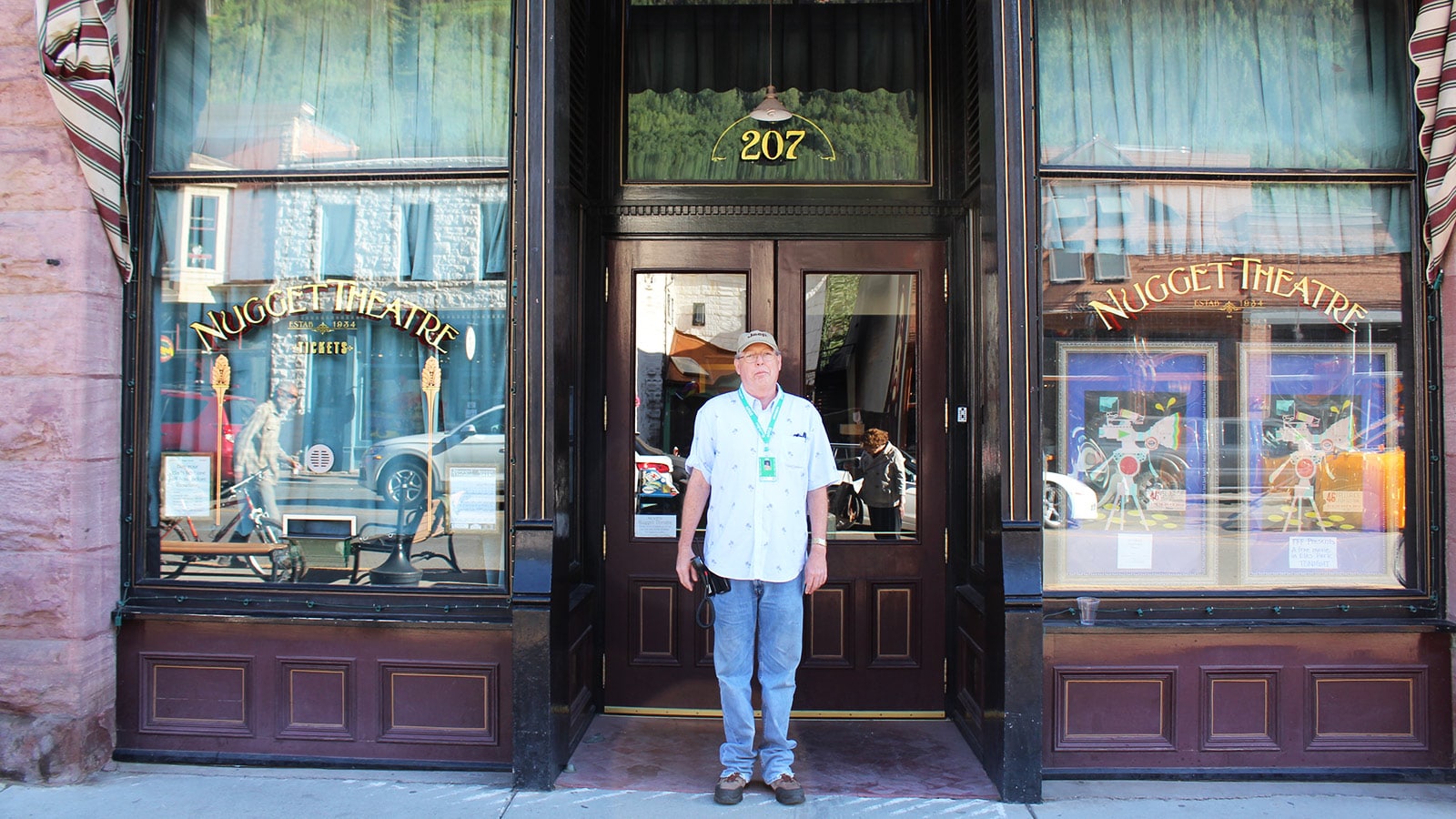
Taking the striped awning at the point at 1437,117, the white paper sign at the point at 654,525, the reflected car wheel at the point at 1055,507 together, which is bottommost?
the white paper sign at the point at 654,525

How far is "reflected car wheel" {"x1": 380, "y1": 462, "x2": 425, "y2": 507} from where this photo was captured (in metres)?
4.51

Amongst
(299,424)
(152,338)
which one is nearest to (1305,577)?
(299,424)

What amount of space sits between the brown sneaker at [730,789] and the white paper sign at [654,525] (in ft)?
4.83

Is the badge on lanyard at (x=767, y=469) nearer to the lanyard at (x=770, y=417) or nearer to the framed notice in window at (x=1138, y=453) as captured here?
the lanyard at (x=770, y=417)

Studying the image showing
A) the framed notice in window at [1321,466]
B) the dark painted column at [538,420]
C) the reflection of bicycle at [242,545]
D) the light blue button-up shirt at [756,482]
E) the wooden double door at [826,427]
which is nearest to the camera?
the light blue button-up shirt at [756,482]

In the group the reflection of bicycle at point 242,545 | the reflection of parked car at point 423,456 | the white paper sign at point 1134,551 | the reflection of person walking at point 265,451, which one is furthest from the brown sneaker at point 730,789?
the reflection of person walking at point 265,451

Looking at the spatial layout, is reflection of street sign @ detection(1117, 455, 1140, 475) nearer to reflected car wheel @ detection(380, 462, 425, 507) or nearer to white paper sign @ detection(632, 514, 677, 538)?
white paper sign @ detection(632, 514, 677, 538)

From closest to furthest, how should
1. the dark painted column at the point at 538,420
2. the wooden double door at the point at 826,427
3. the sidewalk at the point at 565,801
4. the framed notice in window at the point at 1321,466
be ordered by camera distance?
the sidewalk at the point at 565,801, the dark painted column at the point at 538,420, the framed notice in window at the point at 1321,466, the wooden double door at the point at 826,427

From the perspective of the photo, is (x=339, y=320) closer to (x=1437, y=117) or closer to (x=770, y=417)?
(x=770, y=417)

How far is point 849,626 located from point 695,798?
143cm

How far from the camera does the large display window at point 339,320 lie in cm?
449

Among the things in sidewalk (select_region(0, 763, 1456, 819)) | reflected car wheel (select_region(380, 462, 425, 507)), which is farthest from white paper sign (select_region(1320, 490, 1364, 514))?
reflected car wheel (select_region(380, 462, 425, 507))

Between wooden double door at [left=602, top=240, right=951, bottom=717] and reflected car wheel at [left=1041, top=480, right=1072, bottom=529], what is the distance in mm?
635

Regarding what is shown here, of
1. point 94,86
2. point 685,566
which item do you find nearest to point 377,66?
point 94,86
